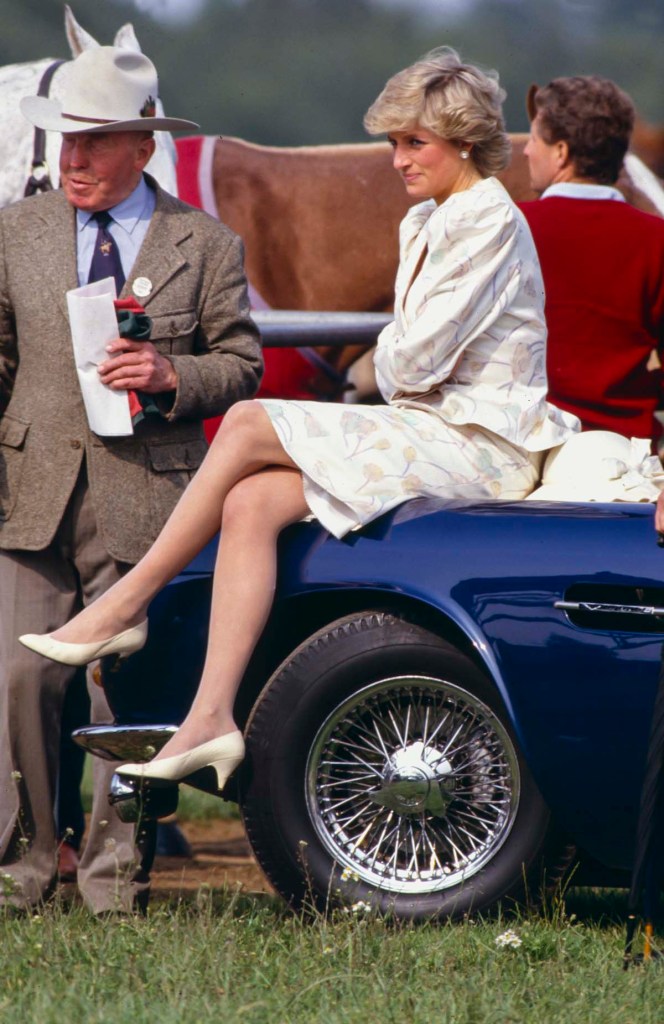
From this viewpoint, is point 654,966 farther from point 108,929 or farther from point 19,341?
point 19,341

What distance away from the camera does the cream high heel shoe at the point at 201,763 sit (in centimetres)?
389

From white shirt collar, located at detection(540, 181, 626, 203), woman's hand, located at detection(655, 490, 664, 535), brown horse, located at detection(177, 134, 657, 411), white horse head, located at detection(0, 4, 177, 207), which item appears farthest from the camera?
brown horse, located at detection(177, 134, 657, 411)

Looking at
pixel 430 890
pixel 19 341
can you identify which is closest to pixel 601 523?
pixel 430 890

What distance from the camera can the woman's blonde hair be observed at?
4344mm

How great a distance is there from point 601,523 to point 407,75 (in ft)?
4.24

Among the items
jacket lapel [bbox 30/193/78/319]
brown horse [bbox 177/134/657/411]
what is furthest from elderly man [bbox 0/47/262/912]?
brown horse [bbox 177/134/657/411]

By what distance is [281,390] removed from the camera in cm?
682

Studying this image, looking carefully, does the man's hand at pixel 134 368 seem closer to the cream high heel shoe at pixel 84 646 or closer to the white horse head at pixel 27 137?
the cream high heel shoe at pixel 84 646

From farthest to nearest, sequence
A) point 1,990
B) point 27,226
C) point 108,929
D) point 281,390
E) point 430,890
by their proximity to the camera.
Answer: point 281,390, point 27,226, point 430,890, point 108,929, point 1,990

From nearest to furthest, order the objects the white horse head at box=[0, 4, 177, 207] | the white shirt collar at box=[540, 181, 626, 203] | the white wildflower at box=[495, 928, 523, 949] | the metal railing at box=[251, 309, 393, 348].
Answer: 1. the white wildflower at box=[495, 928, 523, 949]
2. the white shirt collar at box=[540, 181, 626, 203]
3. the white horse head at box=[0, 4, 177, 207]
4. the metal railing at box=[251, 309, 393, 348]

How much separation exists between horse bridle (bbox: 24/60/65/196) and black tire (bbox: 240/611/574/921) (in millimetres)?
2757

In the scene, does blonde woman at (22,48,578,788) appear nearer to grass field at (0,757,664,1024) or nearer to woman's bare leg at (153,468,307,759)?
woman's bare leg at (153,468,307,759)

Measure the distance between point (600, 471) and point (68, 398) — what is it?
4.48 ft

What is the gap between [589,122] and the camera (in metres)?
5.24
